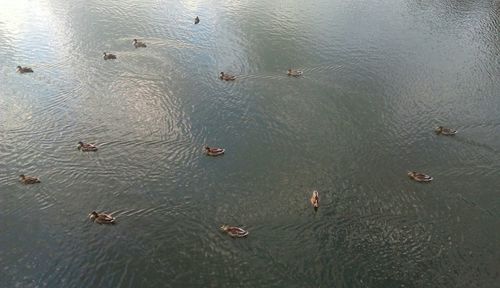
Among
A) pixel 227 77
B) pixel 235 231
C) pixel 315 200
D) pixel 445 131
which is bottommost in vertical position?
pixel 235 231

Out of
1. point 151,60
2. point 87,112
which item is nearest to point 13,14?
point 151,60

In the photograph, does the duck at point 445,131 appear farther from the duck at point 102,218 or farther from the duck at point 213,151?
the duck at point 102,218

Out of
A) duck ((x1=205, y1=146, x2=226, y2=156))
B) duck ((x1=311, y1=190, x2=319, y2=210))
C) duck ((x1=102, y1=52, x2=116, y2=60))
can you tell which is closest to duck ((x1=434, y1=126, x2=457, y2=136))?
duck ((x1=311, y1=190, x2=319, y2=210))

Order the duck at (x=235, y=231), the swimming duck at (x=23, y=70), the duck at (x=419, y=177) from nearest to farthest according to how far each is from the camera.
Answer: the duck at (x=235, y=231), the duck at (x=419, y=177), the swimming duck at (x=23, y=70)

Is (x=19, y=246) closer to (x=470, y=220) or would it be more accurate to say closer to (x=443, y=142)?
(x=470, y=220)

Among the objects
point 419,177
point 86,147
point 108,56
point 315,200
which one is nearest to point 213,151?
point 315,200

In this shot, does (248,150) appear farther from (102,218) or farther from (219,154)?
(102,218)

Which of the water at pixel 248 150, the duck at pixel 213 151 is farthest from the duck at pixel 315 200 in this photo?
the duck at pixel 213 151
